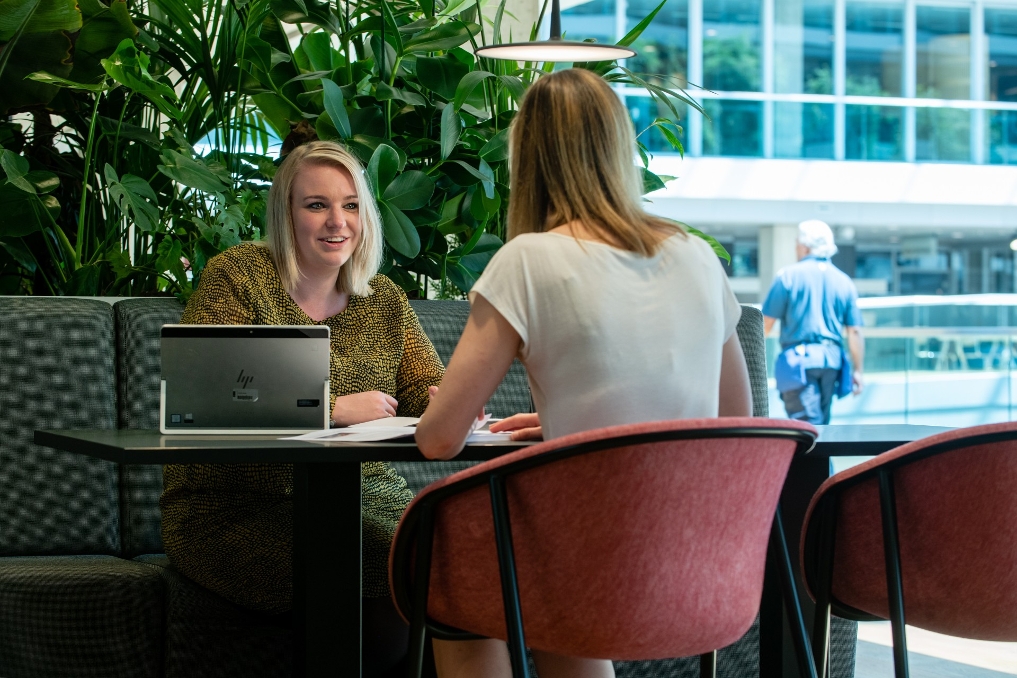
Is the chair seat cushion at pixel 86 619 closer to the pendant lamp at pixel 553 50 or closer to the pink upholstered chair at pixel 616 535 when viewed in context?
the pink upholstered chair at pixel 616 535

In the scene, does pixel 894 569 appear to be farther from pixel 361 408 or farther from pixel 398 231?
pixel 398 231

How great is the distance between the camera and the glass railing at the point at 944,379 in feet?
21.8

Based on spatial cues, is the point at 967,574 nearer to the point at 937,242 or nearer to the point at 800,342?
the point at 800,342

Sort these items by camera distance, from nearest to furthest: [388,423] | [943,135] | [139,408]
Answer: [388,423] → [139,408] → [943,135]

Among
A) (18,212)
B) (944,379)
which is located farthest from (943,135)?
(18,212)

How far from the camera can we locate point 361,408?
81.2 inches

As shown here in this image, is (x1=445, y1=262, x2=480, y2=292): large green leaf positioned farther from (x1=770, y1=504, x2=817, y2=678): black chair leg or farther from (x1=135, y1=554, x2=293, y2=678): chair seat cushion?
(x1=770, y1=504, x2=817, y2=678): black chair leg

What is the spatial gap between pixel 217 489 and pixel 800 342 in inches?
163

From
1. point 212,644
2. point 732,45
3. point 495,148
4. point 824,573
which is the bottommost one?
point 212,644

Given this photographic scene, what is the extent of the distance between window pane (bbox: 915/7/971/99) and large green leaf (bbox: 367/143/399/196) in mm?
13018

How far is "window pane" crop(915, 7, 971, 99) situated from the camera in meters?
14.3

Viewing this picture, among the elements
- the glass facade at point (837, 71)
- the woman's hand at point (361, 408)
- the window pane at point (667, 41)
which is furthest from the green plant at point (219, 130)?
the window pane at point (667, 41)

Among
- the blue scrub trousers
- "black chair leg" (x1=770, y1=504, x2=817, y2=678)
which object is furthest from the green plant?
the blue scrub trousers

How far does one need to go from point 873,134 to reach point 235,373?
1252cm
